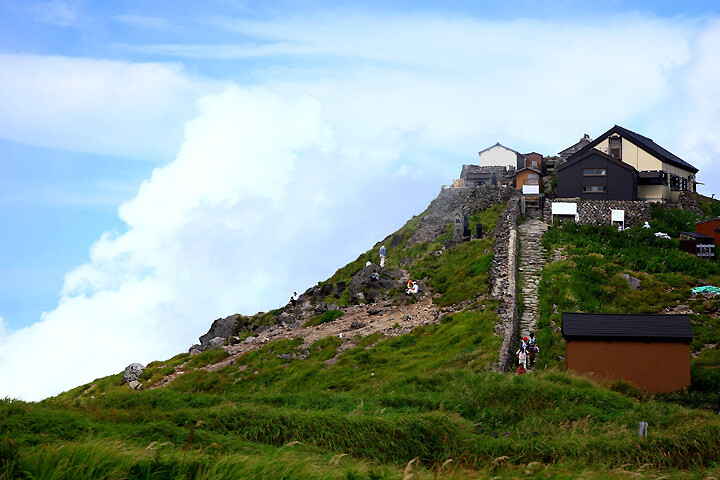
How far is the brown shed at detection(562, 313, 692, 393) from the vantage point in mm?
25500

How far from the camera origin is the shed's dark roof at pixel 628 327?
2553 cm

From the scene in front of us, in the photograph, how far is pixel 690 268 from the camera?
41.3 m

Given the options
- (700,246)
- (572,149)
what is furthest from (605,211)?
(572,149)

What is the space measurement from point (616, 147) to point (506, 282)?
32751 mm

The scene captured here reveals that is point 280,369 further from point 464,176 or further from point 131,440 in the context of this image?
point 464,176

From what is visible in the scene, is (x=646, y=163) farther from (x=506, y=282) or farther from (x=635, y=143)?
(x=506, y=282)

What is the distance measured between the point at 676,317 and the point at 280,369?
65.8 ft

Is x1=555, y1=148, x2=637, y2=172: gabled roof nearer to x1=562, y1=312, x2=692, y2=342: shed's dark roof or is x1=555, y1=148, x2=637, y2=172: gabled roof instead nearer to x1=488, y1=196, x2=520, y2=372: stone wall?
x1=488, y1=196, x2=520, y2=372: stone wall

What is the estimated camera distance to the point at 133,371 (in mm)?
40875

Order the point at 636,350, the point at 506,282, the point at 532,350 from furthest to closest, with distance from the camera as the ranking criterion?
the point at 506,282, the point at 532,350, the point at 636,350

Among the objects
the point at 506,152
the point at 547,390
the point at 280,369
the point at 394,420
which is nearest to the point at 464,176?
the point at 506,152

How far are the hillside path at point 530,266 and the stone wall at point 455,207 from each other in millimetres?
10197

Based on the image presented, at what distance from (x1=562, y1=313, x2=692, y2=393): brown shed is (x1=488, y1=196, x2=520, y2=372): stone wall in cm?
302

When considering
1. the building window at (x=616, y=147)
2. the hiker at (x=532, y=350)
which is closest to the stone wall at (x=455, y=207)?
the building window at (x=616, y=147)
